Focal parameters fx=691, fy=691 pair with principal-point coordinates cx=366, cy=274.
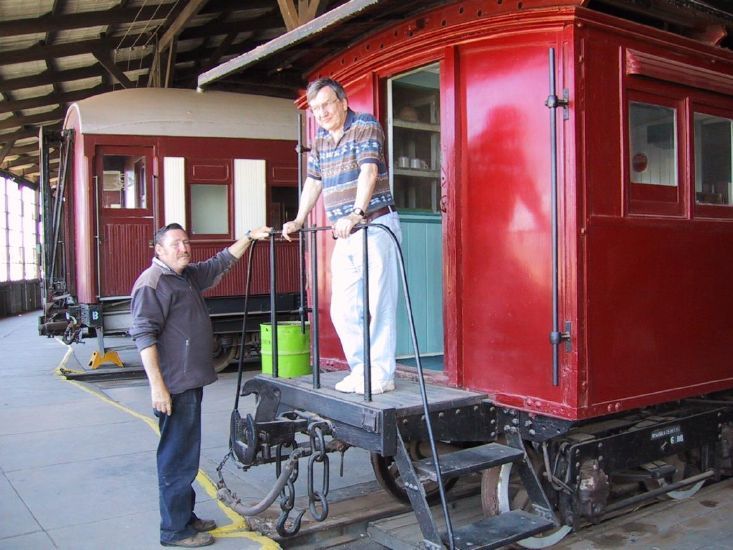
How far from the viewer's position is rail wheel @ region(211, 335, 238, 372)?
9.59 metres

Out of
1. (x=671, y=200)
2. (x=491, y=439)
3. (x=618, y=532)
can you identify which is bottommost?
(x=618, y=532)

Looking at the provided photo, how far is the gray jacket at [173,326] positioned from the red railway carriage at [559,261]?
0.42m

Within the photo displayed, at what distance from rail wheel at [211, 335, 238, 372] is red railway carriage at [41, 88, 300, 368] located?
0.02 meters

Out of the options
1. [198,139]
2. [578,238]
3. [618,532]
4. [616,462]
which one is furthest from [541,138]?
[198,139]

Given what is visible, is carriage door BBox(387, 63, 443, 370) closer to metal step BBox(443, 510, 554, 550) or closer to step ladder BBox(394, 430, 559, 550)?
step ladder BBox(394, 430, 559, 550)

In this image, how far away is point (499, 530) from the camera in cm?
309

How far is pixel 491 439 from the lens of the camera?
352 cm

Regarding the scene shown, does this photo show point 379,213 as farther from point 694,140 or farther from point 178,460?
point 694,140

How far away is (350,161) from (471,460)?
1.60m

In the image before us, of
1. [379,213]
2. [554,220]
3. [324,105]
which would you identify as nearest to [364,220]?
[379,213]

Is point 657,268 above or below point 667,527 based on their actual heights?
above

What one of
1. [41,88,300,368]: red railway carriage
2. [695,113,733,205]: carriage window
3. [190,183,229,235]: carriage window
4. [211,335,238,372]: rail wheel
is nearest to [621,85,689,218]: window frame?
[695,113,733,205]: carriage window

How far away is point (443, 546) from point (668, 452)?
70.2 inches

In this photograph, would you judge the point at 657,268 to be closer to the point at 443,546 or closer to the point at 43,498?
the point at 443,546
